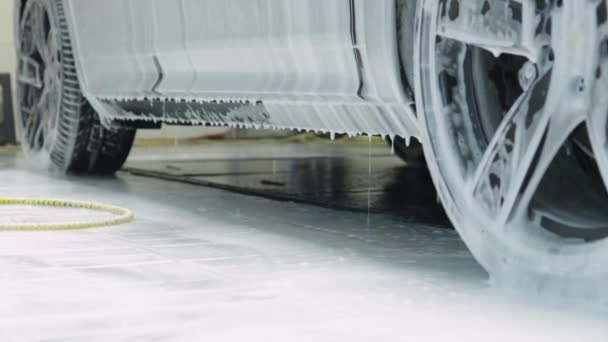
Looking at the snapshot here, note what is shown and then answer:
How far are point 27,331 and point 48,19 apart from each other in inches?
146

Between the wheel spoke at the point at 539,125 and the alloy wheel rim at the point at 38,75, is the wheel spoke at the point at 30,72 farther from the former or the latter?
the wheel spoke at the point at 539,125

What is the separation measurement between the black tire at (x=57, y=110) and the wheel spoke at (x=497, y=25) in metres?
3.05

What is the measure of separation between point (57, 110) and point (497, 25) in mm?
3445

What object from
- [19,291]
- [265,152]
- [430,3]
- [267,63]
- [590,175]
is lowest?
[265,152]

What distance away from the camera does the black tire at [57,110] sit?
195 inches

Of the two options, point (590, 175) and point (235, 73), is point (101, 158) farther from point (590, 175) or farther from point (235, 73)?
point (590, 175)

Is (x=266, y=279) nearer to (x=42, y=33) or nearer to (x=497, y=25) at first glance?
(x=497, y=25)

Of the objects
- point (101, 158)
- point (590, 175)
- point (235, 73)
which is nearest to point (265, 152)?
point (101, 158)

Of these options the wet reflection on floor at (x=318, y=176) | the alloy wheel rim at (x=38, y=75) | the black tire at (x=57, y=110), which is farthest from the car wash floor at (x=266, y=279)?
the alloy wheel rim at (x=38, y=75)

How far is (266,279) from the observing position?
231cm

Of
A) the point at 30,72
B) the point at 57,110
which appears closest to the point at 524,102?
the point at 57,110

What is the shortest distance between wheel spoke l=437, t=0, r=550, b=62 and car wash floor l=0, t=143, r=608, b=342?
513mm

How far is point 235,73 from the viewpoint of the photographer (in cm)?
321

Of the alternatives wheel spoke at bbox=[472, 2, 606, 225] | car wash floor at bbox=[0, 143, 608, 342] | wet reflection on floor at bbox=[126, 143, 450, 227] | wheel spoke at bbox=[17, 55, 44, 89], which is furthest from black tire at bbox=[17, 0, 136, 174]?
wheel spoke at bbox=[472, 2, 606, 225]
